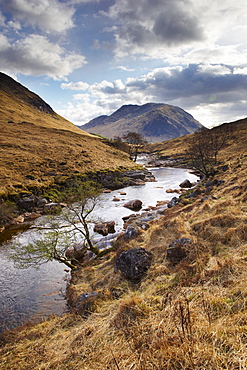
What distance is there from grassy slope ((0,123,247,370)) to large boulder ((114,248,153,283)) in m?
0.41

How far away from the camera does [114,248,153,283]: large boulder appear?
32.1 feet

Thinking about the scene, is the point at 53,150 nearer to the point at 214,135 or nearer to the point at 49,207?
the point at 49,207

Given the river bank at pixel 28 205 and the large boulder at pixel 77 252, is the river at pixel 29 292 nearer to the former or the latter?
the large boulder at pixel 77 252

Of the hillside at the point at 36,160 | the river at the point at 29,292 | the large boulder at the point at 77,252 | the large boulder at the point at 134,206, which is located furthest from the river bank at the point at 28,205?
the large boulder at the point at 134,206

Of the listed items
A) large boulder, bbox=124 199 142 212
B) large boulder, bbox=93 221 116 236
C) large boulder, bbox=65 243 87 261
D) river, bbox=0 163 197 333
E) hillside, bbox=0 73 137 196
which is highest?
hillside, bbox=0 73 137 196

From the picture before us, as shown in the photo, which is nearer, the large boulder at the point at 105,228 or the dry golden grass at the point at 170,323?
the dry golden grass at the point at 170,323

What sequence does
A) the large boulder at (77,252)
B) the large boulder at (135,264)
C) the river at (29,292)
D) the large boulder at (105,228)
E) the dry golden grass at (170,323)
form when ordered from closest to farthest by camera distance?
the dry golden grass at (170,323)
the large boulder at (135,264)
the river at (29,292)
the large boulder at (77,252)
the large boulder at (105,228)

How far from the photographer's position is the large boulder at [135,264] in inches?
385

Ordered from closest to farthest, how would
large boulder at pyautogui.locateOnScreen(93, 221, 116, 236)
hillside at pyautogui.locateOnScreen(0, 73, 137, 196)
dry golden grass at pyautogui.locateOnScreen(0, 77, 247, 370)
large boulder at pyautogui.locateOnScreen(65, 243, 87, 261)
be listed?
dry golden grass at pyautogui.locateOnScreen(0, 77, 247, 370), large boulder at pyautogui.locateOnScreen(65, 243, 87, 261), large boulder at pyautogui.locateOnScreen(93, 221, 116, 236), hillside at pyautogui.locateOnScreen(0, 73, 137, 196)

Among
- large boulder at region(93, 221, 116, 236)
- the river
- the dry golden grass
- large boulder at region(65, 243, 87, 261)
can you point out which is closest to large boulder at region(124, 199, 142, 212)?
large boulder at region(93, 221, 116, 236)

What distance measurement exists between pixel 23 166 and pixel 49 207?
60.9ft

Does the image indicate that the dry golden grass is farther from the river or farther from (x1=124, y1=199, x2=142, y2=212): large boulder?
(x1=124, y1=199, x2=142, y2=212): large boulder

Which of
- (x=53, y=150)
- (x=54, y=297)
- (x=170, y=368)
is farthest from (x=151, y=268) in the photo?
(x=53, y=150)

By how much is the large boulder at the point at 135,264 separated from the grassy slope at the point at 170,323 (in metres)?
0.41
